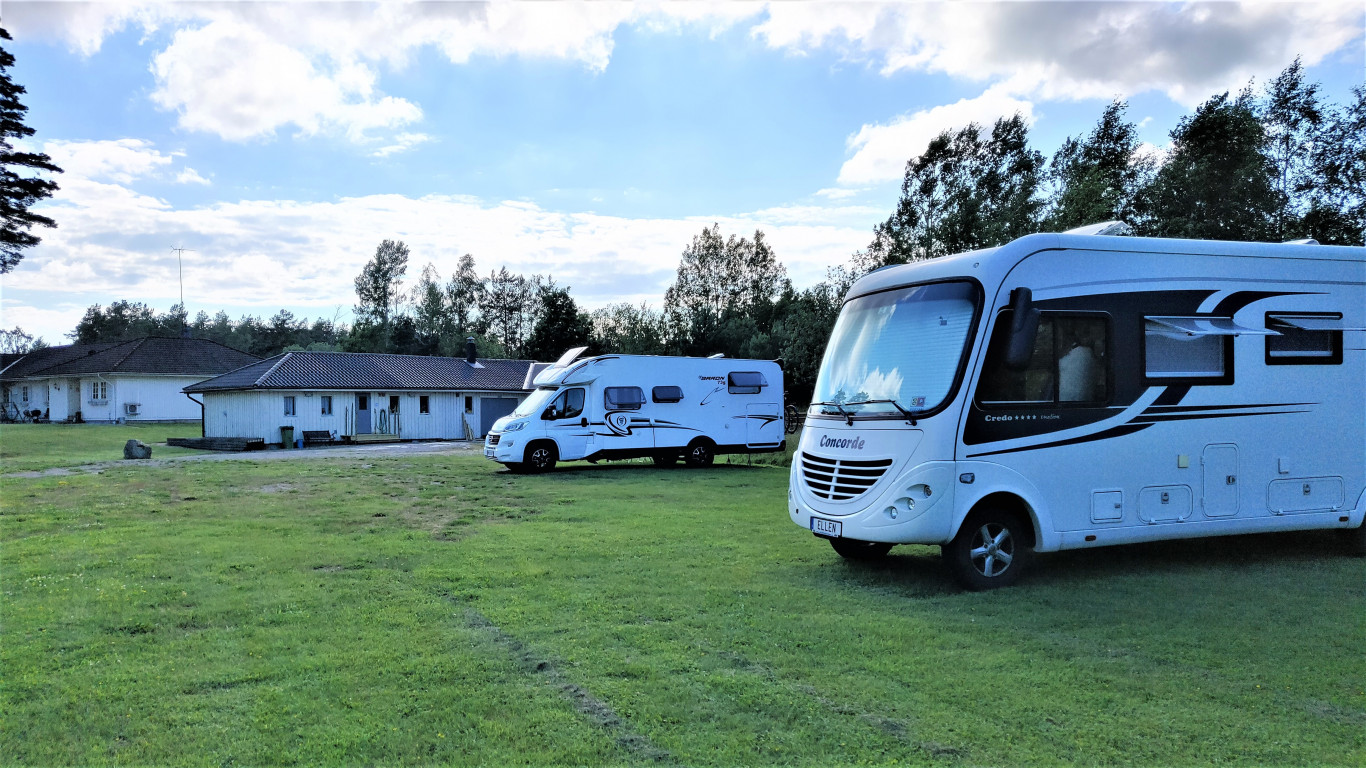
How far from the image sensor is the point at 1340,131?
27.0 metres

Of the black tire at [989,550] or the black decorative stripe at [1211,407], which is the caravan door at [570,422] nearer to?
the black tire at [989,550]

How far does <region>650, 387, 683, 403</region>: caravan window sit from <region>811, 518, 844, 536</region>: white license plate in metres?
12.9

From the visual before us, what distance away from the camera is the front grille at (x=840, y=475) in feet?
22.9

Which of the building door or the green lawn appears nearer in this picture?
the green lawn

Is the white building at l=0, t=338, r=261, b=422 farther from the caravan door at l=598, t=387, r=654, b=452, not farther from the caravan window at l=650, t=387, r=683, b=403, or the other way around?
the caravan window at l=650, t=387, r=683, b=403

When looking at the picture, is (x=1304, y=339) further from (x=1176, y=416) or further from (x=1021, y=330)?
(x=1021, y=330)

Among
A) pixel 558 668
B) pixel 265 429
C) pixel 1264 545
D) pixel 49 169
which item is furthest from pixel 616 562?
pixel 265 429

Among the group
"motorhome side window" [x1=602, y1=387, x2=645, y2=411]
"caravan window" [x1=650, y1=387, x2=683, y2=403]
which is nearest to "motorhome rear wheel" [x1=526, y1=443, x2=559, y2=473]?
"motorhome side window" [x1=602, y1=387, x2=645, y2=411]

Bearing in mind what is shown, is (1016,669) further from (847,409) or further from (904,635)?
(847,409)

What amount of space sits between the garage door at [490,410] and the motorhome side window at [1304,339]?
115 feet

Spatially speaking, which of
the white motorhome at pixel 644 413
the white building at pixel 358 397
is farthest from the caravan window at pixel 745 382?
the white building at pixel 358 397

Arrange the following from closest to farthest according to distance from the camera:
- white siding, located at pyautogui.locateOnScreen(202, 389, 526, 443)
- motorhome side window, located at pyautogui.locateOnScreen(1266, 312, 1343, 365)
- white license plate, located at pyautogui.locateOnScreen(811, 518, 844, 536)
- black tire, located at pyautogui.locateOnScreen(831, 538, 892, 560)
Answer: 1. white license plate, located at pyautogui.locateOnScreen(811, 518, 844, 536)
2. motorhome side window, located at pyautogui.locateOnScreen(1266, 312, 1343, 365)
3. black tire, located at pyautogui.locateOnScreen(831, 538, 892, 560)
4. white siding, located at pyautogui.locateOnScreen(202, 389, 526, 443)

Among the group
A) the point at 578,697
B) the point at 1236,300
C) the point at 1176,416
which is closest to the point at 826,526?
the point at 1176,416

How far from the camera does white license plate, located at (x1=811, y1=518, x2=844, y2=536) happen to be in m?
7.21
